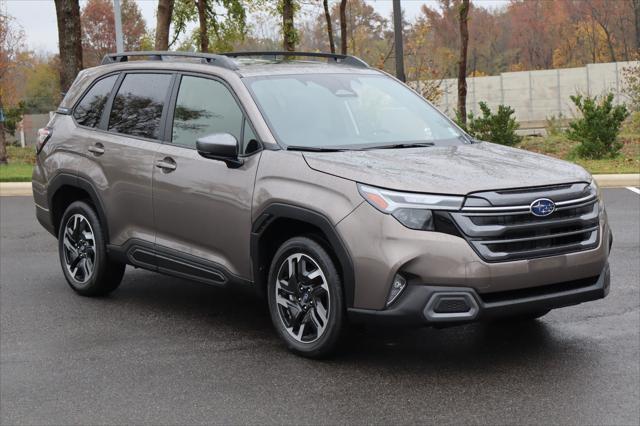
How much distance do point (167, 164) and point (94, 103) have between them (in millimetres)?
1531

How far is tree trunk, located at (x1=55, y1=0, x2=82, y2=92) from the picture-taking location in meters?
20.6

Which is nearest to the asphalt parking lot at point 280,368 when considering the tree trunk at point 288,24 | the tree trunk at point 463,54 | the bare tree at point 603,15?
the tree trunk at point 463,54

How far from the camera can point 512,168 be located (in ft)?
19.8

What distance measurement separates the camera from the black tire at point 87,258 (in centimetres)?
799

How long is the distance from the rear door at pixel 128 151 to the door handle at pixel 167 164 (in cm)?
13

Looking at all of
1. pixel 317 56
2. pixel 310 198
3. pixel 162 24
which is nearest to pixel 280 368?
pixel 310 198

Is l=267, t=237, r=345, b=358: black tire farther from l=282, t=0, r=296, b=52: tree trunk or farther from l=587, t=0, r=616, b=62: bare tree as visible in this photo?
l=587, t=0, r=616, b=62: bare tree

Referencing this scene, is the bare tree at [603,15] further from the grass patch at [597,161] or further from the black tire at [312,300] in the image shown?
the black tire at [312,300]

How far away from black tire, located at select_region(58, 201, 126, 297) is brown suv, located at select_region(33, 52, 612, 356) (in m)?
0.02

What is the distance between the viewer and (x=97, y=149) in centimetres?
794

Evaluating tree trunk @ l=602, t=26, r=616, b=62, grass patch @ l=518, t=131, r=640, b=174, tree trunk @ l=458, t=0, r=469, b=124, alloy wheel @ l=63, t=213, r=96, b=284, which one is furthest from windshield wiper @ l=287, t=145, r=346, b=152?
tree trunk @ l=602, t=26, r=616, b=62

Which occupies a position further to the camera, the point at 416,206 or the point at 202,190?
the point at 202,190

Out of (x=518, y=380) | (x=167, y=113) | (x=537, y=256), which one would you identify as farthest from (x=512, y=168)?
(x=167, y=113)

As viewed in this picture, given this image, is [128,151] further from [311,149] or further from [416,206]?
[416,206]
